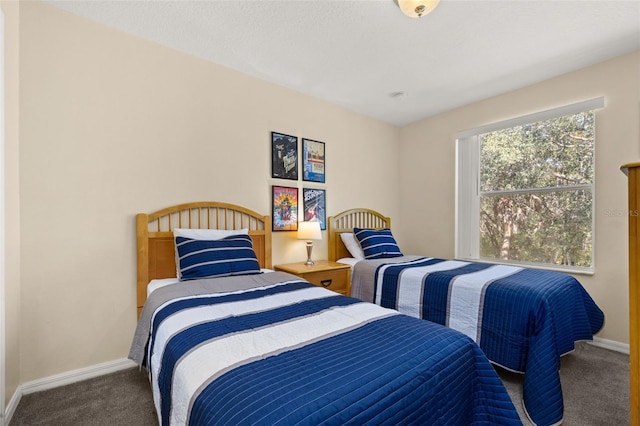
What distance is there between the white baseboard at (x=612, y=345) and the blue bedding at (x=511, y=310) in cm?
37

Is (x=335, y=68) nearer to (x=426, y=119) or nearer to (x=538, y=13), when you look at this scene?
(x=538, y=13)

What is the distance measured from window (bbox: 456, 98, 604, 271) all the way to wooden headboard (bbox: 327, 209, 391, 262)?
99 centimetres

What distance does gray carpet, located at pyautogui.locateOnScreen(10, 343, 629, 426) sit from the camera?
5.32 ft

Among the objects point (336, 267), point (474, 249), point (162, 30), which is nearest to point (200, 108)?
point (162, 30)

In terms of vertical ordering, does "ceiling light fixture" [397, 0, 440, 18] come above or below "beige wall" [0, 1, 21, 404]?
above

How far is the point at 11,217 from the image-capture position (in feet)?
5.52

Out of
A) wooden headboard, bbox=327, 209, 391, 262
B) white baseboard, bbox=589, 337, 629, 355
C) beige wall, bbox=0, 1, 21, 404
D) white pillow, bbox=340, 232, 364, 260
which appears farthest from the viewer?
wooden headboard, bbox=327, 209, 391, 262

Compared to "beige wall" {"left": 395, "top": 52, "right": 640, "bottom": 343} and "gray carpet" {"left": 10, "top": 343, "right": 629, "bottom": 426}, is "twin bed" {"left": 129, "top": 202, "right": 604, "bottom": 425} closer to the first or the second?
"gray carpet" {"left": 10, "top": 343, "right": 629, "bottom": 426}

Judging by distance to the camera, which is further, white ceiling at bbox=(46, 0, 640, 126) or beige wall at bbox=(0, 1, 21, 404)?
white ceiling at bbox=(46, 0, 640, 126)

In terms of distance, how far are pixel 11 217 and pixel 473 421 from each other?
8.32 ft

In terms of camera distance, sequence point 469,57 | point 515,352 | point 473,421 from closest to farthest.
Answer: point 473,421 → point 515,352 → point 469,57

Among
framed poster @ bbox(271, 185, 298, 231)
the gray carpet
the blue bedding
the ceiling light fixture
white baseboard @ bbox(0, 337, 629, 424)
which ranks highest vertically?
the ceiling light fixture

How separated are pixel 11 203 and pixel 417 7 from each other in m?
2.69

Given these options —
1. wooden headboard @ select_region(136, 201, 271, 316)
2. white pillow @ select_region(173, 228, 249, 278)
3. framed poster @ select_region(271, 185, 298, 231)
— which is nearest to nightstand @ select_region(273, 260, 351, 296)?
wooden headboard @ select_region(136, 201, 271, 316)
